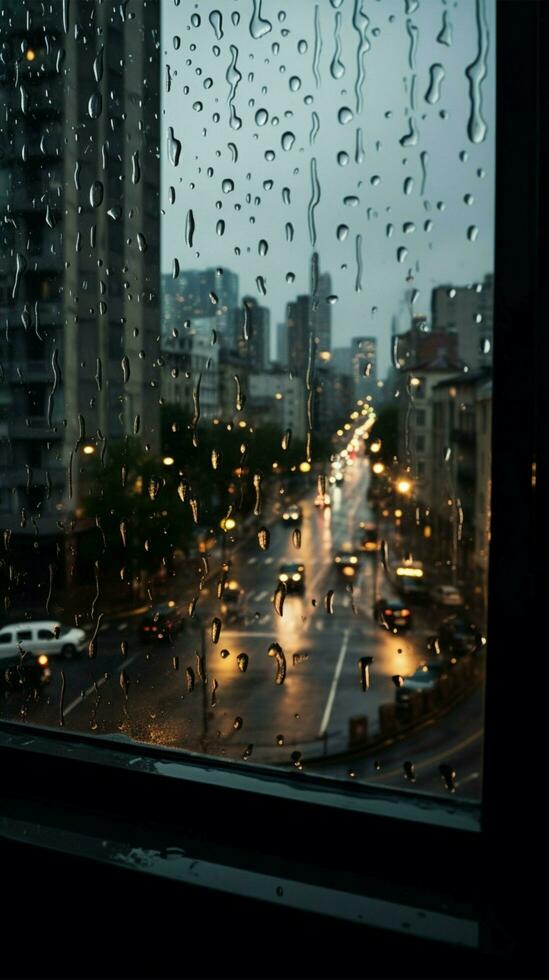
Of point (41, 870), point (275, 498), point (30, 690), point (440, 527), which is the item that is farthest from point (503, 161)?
point (30, 690)

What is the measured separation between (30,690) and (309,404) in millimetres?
816

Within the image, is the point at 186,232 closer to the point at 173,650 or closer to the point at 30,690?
the point at 173,650

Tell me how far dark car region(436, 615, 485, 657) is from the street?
19 millimetres

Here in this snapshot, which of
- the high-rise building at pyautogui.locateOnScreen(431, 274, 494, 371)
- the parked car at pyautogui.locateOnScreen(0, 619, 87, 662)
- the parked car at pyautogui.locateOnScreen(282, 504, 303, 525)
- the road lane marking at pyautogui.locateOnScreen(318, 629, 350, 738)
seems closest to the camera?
the high-rise building at pyautogui.locateOnScreen(431, 274, 494, 371)

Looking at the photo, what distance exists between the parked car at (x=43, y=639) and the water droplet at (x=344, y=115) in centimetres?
113

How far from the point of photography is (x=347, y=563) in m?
1.31

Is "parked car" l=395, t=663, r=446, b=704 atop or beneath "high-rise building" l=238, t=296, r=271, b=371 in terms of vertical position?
beneath

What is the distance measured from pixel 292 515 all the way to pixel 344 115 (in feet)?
2.32

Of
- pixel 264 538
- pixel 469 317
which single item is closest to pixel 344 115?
pixel 469 317

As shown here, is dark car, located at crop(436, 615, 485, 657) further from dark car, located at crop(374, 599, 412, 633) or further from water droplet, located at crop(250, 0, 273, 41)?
water droplet, located at crop(250, 0, 273, 41)

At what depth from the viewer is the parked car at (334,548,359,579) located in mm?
1294

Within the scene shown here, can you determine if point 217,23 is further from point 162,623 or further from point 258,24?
point 162,623

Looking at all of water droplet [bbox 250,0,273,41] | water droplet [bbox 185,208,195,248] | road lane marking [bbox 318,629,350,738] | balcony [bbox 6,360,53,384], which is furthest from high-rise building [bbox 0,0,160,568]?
road lane marking [bbox 318,629,350,738]

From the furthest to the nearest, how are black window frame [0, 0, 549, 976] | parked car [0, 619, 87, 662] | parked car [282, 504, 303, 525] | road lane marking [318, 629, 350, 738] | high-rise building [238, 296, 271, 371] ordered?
parked car [0, 619, 87, 662] → high-rise building [238, 296, 271, 371] → parked car [282, 504, 303, 525] → road lane marking [318, 629, 350, 738] → black window frame [0, 0, 549, 976]
